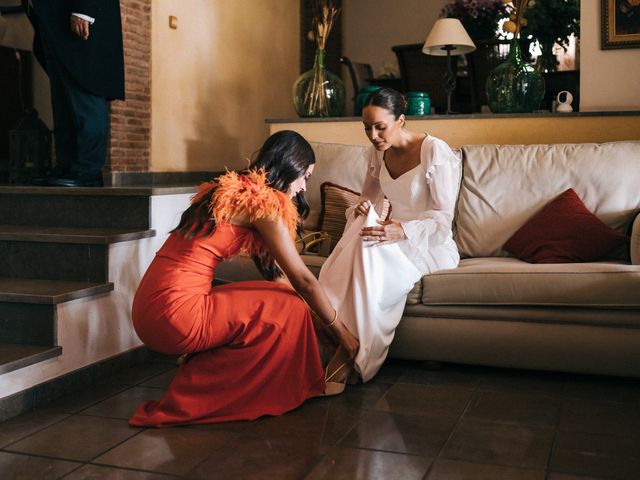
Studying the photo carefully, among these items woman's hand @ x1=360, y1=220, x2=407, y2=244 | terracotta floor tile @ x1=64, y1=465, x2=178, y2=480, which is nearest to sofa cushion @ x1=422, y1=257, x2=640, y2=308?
woman's hand @ x1=360, y1=220, x2=407, y2=244

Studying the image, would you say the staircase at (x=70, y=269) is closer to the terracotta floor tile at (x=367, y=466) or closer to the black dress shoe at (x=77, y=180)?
the black dress shoe at (x=77, y=180)

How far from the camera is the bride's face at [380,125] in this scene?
3174 millimetres

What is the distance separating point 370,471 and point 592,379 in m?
1.36

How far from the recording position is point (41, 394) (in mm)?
2787

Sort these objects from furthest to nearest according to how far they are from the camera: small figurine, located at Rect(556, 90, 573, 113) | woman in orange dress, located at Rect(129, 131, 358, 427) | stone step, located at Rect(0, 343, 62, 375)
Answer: small figurine, located at Rect(556, 90, 573, 113), stone step, located at Rect(0, 343, 62, 375), woman in orange dress, located at Rect(129, 131, 358, 427)

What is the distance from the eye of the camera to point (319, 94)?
4.82m

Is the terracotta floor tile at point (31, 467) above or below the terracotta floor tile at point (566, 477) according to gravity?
below

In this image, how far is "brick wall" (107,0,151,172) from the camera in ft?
15.7

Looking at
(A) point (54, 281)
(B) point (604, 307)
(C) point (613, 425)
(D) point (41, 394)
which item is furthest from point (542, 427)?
(A) point (54, 281)

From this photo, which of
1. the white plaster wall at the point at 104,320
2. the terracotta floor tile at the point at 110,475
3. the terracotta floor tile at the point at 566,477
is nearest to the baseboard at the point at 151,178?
the white plaster wall at the point at 104,320

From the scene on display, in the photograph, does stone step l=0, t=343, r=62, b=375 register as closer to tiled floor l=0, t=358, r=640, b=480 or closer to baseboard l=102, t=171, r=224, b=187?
tiled floor l=0, t=358, r=640, b=480

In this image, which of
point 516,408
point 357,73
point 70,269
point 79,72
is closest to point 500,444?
point 516,408

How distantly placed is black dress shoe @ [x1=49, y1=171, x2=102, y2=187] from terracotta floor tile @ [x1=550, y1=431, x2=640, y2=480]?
2780 mm

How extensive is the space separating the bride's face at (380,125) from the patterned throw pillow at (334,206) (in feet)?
1.94
